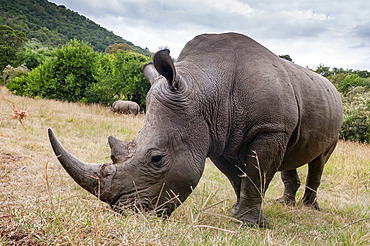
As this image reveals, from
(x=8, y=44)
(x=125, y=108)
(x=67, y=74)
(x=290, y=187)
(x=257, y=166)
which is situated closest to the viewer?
(x=257, y=166)

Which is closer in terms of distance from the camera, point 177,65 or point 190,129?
point 190,129

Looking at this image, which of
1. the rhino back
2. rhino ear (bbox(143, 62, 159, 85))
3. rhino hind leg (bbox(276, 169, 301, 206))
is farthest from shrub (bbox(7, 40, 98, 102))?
the rhino back

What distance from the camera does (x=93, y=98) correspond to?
62.1ft

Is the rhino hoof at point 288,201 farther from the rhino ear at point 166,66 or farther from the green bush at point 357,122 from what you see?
the green bush at point 357,122

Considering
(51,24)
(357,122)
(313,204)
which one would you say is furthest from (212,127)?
(51,24)

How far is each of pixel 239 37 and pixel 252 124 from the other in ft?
4.17

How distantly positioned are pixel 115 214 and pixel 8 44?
151ft

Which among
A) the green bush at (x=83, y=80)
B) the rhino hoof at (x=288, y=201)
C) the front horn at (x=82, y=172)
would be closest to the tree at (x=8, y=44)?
the green bush at (x=83, y=80)

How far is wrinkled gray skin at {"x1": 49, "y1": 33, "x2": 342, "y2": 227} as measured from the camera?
284cm

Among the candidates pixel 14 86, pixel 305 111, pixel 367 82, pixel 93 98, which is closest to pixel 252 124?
pixel 305 111

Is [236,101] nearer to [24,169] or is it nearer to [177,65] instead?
[177,65]

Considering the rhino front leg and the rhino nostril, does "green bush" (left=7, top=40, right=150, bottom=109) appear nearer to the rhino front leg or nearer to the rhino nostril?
the rhino front leg

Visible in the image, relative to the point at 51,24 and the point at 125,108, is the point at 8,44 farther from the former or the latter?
the point at 51,24

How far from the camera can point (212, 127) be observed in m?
3.28
